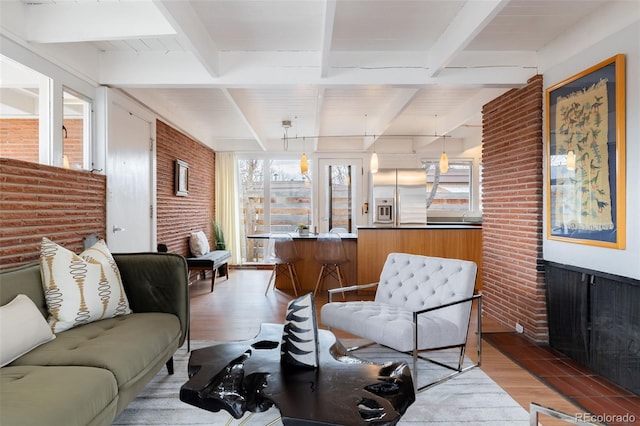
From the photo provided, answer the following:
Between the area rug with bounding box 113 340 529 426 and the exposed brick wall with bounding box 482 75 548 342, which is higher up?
the exposed brick wall with bounding box 482 75 548 342

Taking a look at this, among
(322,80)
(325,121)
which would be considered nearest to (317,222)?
(325,121)

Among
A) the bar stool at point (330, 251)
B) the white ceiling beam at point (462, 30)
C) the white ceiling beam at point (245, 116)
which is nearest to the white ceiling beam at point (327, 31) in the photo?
the white ceiling beam at point (462, 30)

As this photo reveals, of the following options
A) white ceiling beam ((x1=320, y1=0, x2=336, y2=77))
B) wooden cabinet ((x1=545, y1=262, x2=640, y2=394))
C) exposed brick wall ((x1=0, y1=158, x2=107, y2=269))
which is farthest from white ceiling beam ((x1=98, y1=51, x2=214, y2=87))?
wooden cabinet ((x1=545, y1=262, x2=640, y2=394))

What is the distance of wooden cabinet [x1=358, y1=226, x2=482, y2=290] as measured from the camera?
507 centimetres

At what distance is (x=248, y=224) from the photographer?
25.4 ft

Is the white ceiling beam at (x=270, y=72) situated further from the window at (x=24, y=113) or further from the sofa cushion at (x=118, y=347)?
Result: the sofa cushion at (x=118, y=347)

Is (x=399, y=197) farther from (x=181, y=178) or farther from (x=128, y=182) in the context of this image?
(x=128, y=182)

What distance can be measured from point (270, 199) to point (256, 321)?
4.07m

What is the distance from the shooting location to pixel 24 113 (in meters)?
2.68

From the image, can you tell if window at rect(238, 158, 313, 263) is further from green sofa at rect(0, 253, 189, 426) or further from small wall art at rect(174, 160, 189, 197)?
green sofa at rect(0, 253, 189, 426)

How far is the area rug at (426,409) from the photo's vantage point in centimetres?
206

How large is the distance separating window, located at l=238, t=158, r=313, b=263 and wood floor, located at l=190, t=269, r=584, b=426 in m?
1.04

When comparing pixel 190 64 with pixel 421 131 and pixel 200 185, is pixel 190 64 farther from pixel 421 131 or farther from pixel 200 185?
pixel 421 131

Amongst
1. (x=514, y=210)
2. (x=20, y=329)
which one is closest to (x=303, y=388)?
(x=20, y=329)
